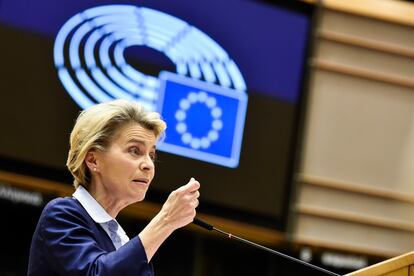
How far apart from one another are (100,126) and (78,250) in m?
0.40

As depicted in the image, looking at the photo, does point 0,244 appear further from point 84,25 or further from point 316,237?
point 316,237

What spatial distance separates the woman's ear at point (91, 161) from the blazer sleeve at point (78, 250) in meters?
0.15

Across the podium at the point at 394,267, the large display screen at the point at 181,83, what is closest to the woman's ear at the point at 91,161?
the podium at the point at 394,267

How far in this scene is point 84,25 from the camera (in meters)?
6.52

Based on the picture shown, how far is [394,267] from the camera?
8.05 feet

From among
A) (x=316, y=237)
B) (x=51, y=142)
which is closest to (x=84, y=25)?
(x=51, y=142)

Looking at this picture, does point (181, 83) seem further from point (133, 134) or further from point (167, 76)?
point (133, 134)

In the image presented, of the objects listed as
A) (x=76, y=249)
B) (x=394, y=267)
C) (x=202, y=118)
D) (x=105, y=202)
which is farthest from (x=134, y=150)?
(x=202, y=118)

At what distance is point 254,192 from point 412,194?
1607mm

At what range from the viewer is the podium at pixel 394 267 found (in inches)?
94.3

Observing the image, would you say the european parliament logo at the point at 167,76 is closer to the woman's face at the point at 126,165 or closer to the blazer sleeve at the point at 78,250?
the woman's face at the point at 126,165

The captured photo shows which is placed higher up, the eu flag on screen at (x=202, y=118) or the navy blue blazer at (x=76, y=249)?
the eu flag on screen at (x=202, y=118)

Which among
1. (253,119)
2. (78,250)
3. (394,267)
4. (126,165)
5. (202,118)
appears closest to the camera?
(78,250)

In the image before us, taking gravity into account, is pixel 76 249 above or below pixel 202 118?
below
